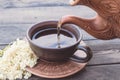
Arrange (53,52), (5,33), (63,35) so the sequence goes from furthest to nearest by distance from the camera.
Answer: (5,33) < (63,35) < (53,52)

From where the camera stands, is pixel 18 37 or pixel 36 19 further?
pixel 36 19

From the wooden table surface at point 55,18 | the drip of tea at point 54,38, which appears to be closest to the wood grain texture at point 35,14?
the wooden table surface at point 55,18

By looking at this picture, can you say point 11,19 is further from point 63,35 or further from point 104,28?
point 104,28

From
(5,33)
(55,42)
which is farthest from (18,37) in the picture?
(55,42)

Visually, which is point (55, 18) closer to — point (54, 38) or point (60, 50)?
point (54, 38)

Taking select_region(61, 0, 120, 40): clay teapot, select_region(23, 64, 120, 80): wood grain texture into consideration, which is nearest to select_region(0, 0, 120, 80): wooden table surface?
select_region(23, 64, 120, 80): wood grain texture

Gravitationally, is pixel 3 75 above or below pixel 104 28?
below
